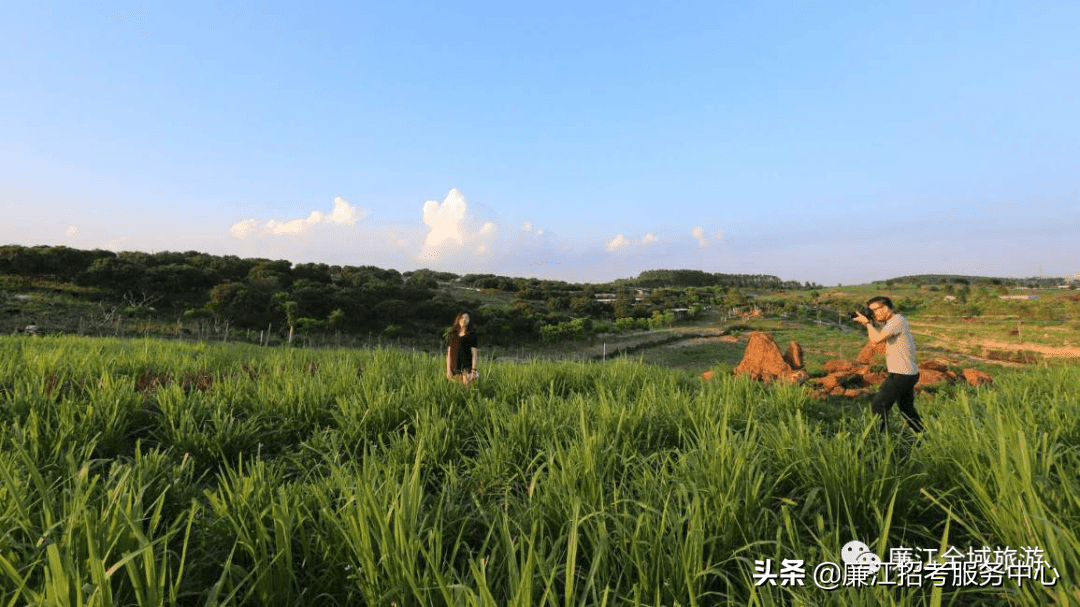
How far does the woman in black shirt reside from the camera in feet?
21.5

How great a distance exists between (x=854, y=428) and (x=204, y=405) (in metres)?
6.36

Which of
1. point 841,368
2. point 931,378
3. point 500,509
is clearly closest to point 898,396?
point 500,509

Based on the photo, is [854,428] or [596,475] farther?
[854,428]

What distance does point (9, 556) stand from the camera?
170 cm

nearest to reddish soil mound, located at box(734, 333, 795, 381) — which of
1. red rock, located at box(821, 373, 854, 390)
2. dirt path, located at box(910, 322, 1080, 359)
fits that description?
red rock, located at box(821, 373, 854, 390)

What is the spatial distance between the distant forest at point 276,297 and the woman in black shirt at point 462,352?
79.9 feet

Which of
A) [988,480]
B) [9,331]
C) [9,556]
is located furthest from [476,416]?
[9,331]

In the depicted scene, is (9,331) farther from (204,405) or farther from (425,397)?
(425,397)

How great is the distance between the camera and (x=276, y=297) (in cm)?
3497

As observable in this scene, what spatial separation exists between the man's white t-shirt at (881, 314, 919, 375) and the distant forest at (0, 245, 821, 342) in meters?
29.1

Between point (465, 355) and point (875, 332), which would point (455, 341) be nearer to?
point (465, 355)

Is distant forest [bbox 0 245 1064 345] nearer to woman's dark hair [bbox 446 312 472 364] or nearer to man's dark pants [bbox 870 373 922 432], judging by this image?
woman's dark hair [bbox 446 312 472 364]

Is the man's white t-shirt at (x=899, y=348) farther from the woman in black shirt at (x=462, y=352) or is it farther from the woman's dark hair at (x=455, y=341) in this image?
the woman's dark hair at (x=455, y=341)

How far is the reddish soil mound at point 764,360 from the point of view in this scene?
1322cm
